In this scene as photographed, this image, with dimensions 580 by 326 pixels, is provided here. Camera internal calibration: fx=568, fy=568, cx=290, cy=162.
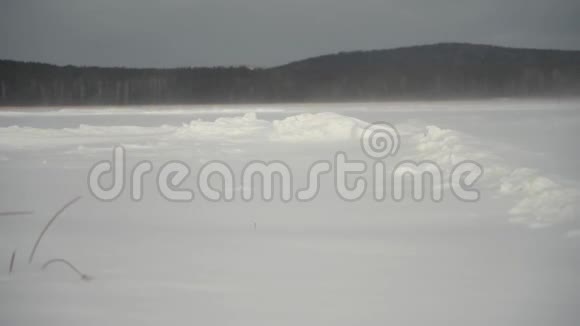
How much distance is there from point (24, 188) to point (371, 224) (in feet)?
3.69

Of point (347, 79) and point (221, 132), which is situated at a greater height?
point (347, 79)

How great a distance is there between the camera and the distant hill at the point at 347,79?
1.83 m

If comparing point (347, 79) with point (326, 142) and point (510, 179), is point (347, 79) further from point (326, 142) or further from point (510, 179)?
point (510, 179)

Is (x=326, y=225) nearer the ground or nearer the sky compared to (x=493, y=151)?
nearer the ground

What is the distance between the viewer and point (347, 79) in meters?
A: 1.85

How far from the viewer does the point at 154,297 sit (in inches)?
68.0

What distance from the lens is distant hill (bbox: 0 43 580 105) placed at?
183 cm

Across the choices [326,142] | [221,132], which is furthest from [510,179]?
[221,132]

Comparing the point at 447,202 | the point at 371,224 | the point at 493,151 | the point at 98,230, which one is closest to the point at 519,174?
the point at 493,151

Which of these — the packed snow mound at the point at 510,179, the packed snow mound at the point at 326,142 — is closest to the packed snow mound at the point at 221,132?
the packed snow mound at the point at 326,142

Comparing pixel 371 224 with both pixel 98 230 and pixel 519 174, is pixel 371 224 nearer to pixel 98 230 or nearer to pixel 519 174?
pixel 519 174

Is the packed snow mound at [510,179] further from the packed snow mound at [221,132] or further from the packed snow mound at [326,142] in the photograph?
the packed snow mound at [221,132]

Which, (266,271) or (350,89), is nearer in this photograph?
(266,271)

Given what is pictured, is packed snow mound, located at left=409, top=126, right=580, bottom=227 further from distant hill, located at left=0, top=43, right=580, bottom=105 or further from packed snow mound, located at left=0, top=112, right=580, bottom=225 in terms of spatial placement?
distant hill, located at left=0, top=43, right=580, bottom=105
